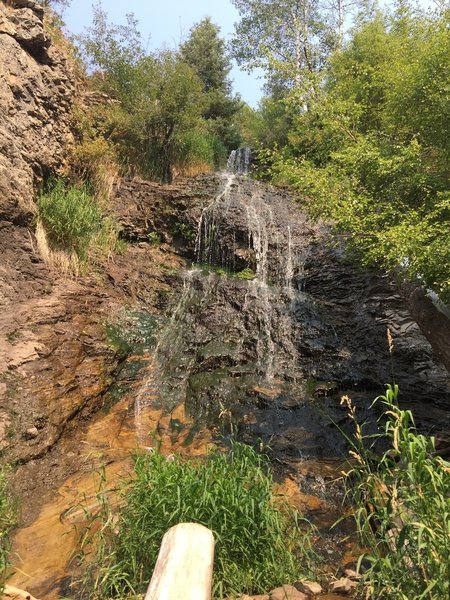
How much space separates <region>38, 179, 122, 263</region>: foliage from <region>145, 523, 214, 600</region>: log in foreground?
6315 mm

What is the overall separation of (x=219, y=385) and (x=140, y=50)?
10.3m

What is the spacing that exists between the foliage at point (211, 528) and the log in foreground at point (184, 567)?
0.65 m

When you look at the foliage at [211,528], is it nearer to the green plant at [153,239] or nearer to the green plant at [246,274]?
the green plant at [246,274]

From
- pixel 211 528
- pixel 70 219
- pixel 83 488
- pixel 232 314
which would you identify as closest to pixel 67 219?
pixel 70 219

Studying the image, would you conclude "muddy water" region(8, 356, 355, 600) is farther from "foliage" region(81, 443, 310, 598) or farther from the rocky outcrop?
the rocky outcrop

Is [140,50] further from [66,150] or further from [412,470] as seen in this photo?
[412,470]

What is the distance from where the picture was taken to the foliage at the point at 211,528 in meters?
2.85

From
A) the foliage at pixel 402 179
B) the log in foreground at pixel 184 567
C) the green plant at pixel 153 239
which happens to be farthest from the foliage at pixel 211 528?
the green plant at pixel 153 239

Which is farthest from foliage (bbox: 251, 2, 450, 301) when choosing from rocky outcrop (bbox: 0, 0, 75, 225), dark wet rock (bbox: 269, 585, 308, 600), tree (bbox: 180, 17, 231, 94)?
tree (bbox: 180, 17, 231, 94)

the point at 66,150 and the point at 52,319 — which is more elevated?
the point at 66,150

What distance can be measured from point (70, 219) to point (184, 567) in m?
6.65

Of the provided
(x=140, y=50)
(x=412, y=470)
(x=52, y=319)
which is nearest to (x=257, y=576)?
(x=412, y=470)

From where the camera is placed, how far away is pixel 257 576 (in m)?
2.92

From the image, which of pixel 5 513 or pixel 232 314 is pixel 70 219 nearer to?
pixel 232 314
